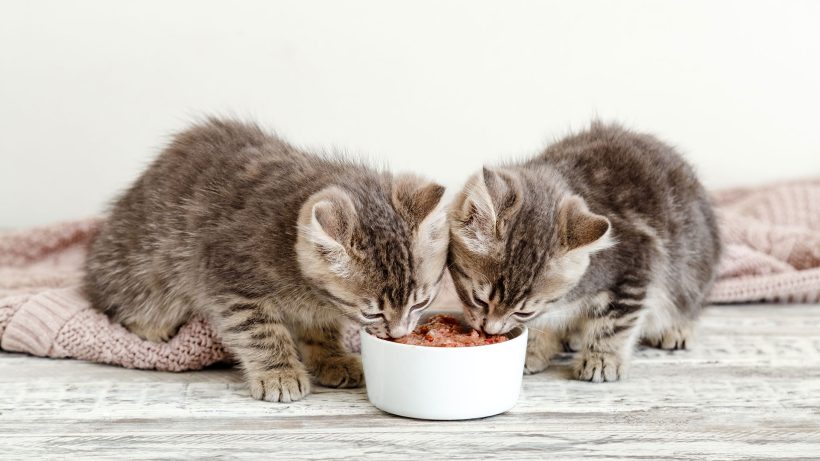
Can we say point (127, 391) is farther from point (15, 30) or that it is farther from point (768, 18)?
point (768, 18)

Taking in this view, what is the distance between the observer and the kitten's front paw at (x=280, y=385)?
2.44 meters

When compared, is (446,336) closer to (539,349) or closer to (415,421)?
(415,421)

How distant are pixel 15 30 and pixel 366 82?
1412 millimetres

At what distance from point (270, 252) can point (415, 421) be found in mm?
560

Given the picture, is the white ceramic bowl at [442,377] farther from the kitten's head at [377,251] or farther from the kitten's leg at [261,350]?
the kitten's leg at [261,350]

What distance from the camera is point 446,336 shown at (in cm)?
239

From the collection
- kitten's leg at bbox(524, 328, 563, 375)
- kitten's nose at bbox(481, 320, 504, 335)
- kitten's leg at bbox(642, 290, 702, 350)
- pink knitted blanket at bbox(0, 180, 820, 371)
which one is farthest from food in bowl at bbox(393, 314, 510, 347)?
kitten's leg at bbox(642, 290, 702, 350)

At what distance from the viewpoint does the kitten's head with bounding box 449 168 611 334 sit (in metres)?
2.35

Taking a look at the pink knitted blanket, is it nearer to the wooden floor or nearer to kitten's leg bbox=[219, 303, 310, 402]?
the wooden floor

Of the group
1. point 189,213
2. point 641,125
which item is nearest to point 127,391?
point 189,213

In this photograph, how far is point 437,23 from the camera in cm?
396

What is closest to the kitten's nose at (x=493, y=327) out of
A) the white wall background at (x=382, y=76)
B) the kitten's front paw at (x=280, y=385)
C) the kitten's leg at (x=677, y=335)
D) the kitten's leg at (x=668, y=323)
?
the kitten's front paw at (x=280, y=385)

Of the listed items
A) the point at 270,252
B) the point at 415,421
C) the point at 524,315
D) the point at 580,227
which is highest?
the point at 580,227

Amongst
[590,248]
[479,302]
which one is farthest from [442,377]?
[590,248]
